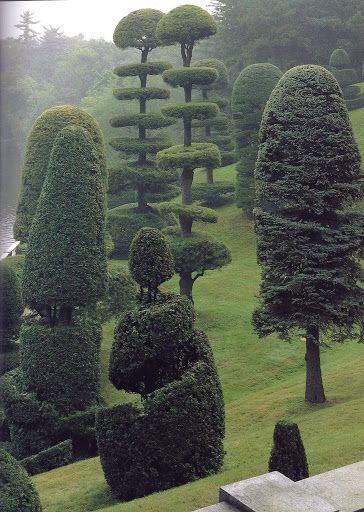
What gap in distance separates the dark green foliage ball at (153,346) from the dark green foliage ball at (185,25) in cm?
1975

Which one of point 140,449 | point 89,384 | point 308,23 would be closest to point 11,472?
point 140,449

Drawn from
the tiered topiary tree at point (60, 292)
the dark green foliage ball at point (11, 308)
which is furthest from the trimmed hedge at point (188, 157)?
the dark green foliage ball at point (11, 308)

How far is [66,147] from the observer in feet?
71.4

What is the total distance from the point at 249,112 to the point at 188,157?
433 inches

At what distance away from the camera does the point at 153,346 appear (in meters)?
14.7

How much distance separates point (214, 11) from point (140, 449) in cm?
5142

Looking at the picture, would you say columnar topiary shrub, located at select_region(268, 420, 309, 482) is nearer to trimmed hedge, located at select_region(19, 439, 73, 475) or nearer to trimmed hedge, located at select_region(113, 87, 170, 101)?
trimmed hedge, located at select_region(19, 439, 73, 475)

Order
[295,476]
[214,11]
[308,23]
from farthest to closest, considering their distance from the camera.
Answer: [214,11], [308,23], [295,476]

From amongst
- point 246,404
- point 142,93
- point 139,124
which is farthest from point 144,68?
point 246,404

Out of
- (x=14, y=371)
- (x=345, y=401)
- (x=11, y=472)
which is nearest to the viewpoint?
(x=11, y=472)

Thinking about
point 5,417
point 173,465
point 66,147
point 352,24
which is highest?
point 352,24

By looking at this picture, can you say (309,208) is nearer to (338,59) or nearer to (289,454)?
(289,454)

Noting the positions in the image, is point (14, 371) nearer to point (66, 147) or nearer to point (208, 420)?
point (66, 147)

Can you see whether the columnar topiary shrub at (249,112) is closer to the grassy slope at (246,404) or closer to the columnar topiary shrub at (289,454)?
the grassy slope at (246,404)
